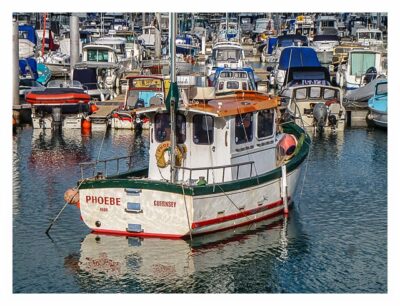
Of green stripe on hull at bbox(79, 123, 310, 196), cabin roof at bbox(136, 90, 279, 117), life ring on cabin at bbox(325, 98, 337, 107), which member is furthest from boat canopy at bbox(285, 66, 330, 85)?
green stripe on hull at bbox(79, 123, 310, 196)

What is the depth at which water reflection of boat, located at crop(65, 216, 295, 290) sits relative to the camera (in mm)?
18141

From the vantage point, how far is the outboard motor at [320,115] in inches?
1378

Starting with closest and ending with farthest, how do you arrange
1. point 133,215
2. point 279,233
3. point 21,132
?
point 133,215
point 279,233
point 21,132

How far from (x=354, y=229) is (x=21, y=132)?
60.5 feet

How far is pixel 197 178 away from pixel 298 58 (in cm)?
2761

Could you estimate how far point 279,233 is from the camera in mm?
20844

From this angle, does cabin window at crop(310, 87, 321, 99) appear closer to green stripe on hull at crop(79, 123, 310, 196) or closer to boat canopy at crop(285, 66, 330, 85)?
boat canopy at crop(285, 66, 330, 85)

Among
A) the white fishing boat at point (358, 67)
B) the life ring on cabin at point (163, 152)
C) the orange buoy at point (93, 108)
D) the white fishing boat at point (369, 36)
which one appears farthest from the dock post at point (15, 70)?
the white fishing boat at point (369, 36)

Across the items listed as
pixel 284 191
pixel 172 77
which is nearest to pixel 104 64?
pixel 284 191

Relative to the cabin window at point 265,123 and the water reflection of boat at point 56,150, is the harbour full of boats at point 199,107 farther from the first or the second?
the water reflection of boat at point 56,150

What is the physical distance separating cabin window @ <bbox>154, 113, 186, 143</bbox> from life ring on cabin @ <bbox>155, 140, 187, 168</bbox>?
0.68 feet

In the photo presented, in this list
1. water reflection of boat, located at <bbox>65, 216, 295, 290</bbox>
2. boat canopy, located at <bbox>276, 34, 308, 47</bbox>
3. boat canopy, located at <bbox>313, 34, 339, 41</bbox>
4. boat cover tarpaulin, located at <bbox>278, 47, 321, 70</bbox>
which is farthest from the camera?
boat canopy, located at <bbox>313, 34, 339, 41</bbox>
